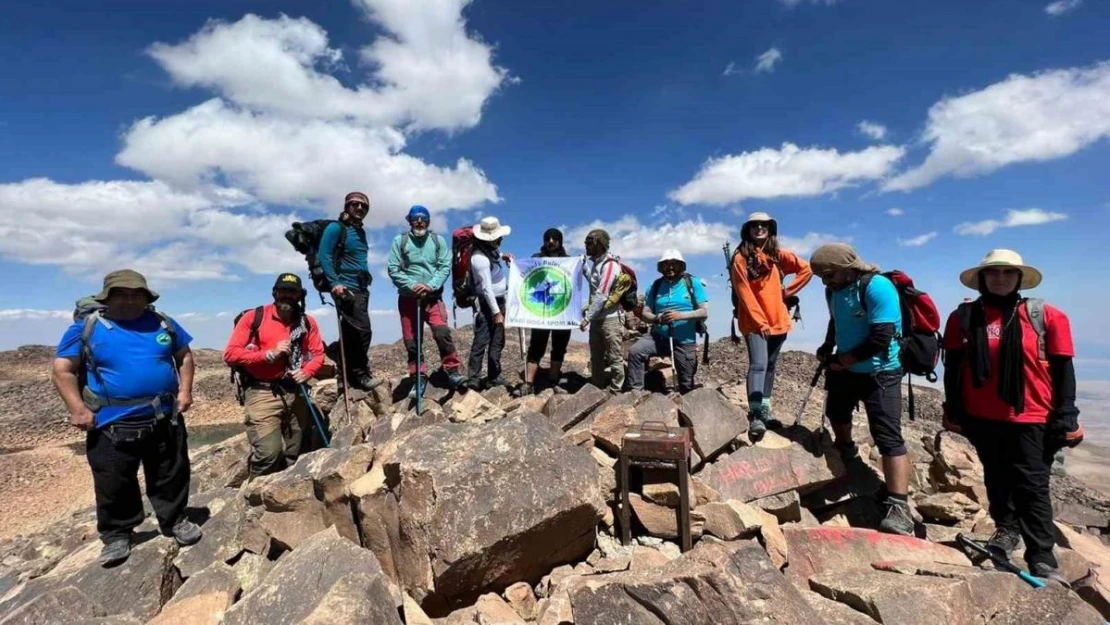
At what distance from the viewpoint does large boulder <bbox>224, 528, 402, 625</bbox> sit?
3582 mm

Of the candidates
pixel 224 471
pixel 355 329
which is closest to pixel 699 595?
pixel 355 329

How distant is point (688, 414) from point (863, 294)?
2644 mm

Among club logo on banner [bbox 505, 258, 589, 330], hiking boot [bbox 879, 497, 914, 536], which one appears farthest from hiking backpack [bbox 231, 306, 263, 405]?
hiking boot [bbox 879, 497, 914, 536]

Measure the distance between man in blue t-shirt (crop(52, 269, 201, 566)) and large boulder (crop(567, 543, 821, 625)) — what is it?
17.1 feet

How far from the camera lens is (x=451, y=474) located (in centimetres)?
479

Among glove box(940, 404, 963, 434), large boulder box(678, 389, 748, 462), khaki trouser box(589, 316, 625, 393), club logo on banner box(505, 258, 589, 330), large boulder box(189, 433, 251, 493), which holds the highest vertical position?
club logo on banner box(505, 258, 589, 330)

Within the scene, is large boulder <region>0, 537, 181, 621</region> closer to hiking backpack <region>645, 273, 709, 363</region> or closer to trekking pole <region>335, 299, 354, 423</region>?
trekking pole <region>335, 299, 354, 423</region>

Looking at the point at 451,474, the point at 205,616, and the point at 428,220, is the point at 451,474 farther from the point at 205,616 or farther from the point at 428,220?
the point at 428,220

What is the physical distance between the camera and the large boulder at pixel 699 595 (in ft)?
12.1

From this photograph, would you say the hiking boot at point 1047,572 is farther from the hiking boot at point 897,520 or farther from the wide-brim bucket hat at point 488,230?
the wide-brim bucket hat at point 488,230

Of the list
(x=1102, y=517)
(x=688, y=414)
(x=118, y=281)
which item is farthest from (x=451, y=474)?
(x=1102, y=517)

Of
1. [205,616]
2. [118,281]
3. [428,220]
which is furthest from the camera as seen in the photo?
[428,220]

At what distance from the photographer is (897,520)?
5812mm

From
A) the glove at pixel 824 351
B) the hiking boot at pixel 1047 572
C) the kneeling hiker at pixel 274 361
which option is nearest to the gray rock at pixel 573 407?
the glove at pixel 824 351
